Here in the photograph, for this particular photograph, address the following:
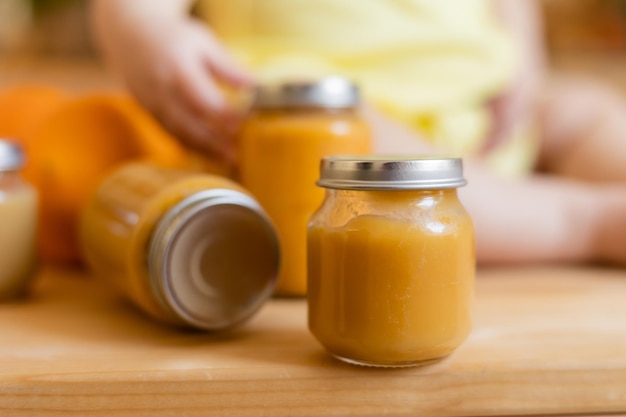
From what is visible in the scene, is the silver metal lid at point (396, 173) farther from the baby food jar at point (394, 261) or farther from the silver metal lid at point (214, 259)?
the silver metal lid at point (214, 259)

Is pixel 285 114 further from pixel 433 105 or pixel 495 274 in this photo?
pixel 433 105

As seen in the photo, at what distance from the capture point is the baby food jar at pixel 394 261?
0.47 m

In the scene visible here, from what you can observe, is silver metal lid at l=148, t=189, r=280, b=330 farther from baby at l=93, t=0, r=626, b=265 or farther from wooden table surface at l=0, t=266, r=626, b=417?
baby at l=93, t=0, r=626, b=265

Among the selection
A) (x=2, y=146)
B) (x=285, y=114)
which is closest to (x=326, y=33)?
(x=285, y=114)

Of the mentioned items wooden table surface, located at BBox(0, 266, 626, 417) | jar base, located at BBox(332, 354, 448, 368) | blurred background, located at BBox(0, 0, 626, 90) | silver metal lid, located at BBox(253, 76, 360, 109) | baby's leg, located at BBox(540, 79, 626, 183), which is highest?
blurred background, located at BBox(0, 0, 626, 90)

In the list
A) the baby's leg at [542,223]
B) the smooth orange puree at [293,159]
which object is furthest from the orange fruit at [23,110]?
the baby's leg at [542,223]

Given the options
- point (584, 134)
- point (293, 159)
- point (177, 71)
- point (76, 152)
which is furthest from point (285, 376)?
point (584, 134)

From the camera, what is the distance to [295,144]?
67 cm

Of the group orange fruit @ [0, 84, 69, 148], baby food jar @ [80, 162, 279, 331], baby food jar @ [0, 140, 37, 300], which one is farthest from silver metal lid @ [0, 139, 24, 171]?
orange fruit @ [0, 84, 69, 148]

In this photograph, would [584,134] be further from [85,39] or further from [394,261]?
[85,39]

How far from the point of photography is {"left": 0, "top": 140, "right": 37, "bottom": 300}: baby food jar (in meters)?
0.67

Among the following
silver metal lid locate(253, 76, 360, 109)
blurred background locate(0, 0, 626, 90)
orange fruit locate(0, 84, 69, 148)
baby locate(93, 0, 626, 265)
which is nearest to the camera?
silver metal lid locate(253, 76, 360, 109)

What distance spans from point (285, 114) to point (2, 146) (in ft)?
0.79

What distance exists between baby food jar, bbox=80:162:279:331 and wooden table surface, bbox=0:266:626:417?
26 mm
